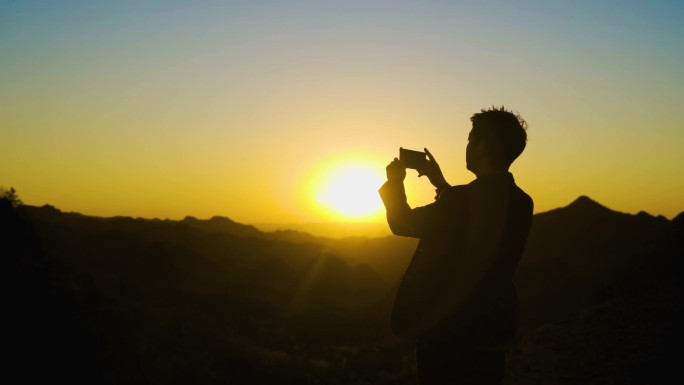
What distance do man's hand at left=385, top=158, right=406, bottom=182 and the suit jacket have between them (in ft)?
0.56

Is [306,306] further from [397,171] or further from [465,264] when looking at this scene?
[465,264]

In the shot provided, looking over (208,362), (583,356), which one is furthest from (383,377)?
(583,356)

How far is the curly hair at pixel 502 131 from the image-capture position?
8.38 feet

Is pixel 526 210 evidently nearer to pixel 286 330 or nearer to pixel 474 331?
pixel 474 331

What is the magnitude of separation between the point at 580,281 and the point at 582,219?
1283 centimetres

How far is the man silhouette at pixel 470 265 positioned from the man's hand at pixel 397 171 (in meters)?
0.07

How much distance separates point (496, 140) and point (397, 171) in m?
0.50

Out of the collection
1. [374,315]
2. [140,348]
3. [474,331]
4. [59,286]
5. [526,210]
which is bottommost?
[374,315]

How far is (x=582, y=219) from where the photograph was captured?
4569 cm

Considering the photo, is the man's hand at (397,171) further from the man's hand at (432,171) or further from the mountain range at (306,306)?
the mountain range at (306,306)

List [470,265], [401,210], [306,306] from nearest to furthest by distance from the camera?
[470,265] < [401,210] < [306,306]

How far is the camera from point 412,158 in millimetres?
2721

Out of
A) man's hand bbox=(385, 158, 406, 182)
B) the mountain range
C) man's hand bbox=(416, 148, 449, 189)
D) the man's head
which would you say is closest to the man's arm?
man's hand bbox=(385, 158, 406, 182)

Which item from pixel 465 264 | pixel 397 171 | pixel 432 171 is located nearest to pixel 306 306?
pixel 432 171
